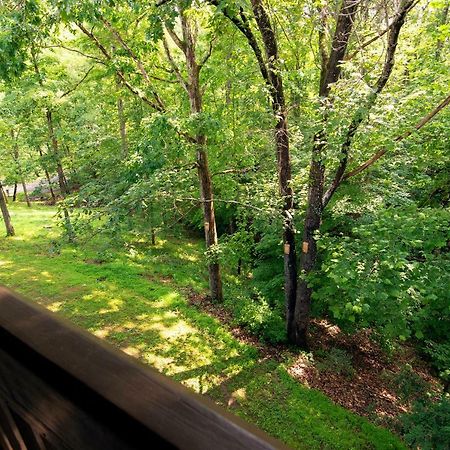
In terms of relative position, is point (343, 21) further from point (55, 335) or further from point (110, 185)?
point (55, 335)

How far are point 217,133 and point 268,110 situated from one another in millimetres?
1338

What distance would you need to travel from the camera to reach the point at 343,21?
18.8 ft

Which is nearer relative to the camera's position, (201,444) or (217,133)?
(201,444)

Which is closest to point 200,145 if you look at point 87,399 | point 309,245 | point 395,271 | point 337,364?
point 309,245

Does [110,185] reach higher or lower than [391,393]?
higher

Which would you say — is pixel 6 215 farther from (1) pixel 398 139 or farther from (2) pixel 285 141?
(1) pixel 398 139

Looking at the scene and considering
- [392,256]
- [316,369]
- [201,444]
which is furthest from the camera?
[316,369]

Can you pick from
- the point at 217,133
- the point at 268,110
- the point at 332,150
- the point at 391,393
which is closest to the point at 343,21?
the point at 268,110

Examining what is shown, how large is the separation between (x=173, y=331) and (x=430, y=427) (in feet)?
17.9

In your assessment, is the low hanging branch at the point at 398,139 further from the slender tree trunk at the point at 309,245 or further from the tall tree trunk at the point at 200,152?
the tall tree trunk at the point at 200,152

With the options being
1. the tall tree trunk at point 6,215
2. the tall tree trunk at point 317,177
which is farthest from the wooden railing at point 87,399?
the tall tree trunk at point 6,215

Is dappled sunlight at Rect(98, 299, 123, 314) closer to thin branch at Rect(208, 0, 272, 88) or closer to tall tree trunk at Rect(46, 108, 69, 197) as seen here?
tall tree trunk at Rect(46, 108, 69, 197)

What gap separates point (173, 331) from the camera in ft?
27.2

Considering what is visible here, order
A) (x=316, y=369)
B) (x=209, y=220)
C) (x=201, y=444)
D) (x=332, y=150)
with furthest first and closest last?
(x=209, y=220) → (x=316, y=369) → (x=332, y=150) → (x=201, y=444)
